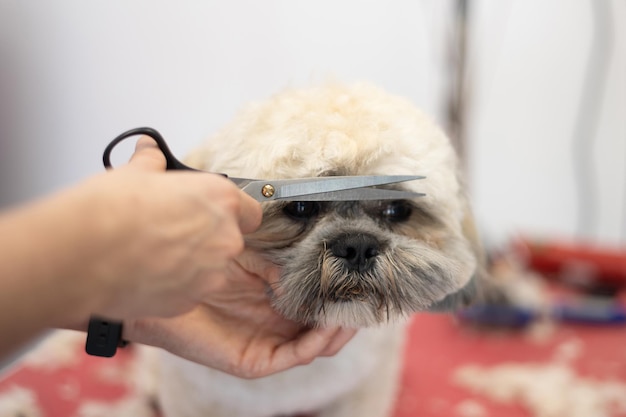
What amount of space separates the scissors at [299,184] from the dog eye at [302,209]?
0.09 meters

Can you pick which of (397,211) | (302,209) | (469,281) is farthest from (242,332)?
(469,281)

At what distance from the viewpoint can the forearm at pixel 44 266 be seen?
40cm

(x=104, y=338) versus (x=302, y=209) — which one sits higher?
(x=302, y=209)

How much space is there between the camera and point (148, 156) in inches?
28.5

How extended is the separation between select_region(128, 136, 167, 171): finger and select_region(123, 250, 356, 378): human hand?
213mm

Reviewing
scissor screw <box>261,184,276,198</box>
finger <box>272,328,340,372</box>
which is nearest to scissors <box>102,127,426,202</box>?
scissor screw <box>261,184,276,198</box>

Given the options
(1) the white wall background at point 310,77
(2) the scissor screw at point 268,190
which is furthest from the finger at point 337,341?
(1) the white wall background at point 310,77

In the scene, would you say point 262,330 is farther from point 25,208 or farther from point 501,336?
point 501,336

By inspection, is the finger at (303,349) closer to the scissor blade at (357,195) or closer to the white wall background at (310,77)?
the scissor blade at (357,195)

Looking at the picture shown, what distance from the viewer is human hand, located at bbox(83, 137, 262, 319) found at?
17.8 inches

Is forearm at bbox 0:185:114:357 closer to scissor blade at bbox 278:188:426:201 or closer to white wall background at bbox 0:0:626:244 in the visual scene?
scissor blade at bbox 278:188:426:201

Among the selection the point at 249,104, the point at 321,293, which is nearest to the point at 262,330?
the point at 321,293

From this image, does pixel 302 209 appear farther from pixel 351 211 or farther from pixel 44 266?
pixel 44 266

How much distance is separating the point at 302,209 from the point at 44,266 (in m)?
0.54
